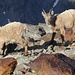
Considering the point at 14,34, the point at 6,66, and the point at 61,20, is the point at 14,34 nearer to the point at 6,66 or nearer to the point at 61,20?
the point at 61,20

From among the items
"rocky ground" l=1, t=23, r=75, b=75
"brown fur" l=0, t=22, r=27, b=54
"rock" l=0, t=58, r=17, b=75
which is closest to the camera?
"rock" l=0, t=58, r=17, b=75

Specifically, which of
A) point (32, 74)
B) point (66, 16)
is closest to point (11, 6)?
point (66, 16)

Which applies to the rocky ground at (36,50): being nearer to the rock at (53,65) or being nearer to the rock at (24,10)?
the rock at (53,65)

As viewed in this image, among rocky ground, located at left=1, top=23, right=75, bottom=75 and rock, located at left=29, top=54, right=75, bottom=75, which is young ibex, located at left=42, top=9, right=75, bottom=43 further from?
rock, located at left=29, top=54, right=75, bottom=75

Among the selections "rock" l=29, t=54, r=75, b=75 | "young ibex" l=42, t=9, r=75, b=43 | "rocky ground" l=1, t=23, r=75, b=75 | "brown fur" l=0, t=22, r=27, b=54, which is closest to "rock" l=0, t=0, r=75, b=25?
"rocky ground" l=1, t=23, r=75, b=75

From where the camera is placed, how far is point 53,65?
10.6 metres

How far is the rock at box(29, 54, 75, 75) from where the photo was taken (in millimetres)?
10216

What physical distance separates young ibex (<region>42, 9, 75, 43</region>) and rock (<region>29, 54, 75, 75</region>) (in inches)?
355

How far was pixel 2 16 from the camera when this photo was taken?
444ft

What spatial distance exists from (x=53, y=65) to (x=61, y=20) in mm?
10405

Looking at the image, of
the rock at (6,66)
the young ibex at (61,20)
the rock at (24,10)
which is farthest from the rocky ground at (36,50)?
the rock at (24,10)

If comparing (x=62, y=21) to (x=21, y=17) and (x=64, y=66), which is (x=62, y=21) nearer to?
(x=64, y=66)

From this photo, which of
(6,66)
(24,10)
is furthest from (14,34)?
(24,10)

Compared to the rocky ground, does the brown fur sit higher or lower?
higher
